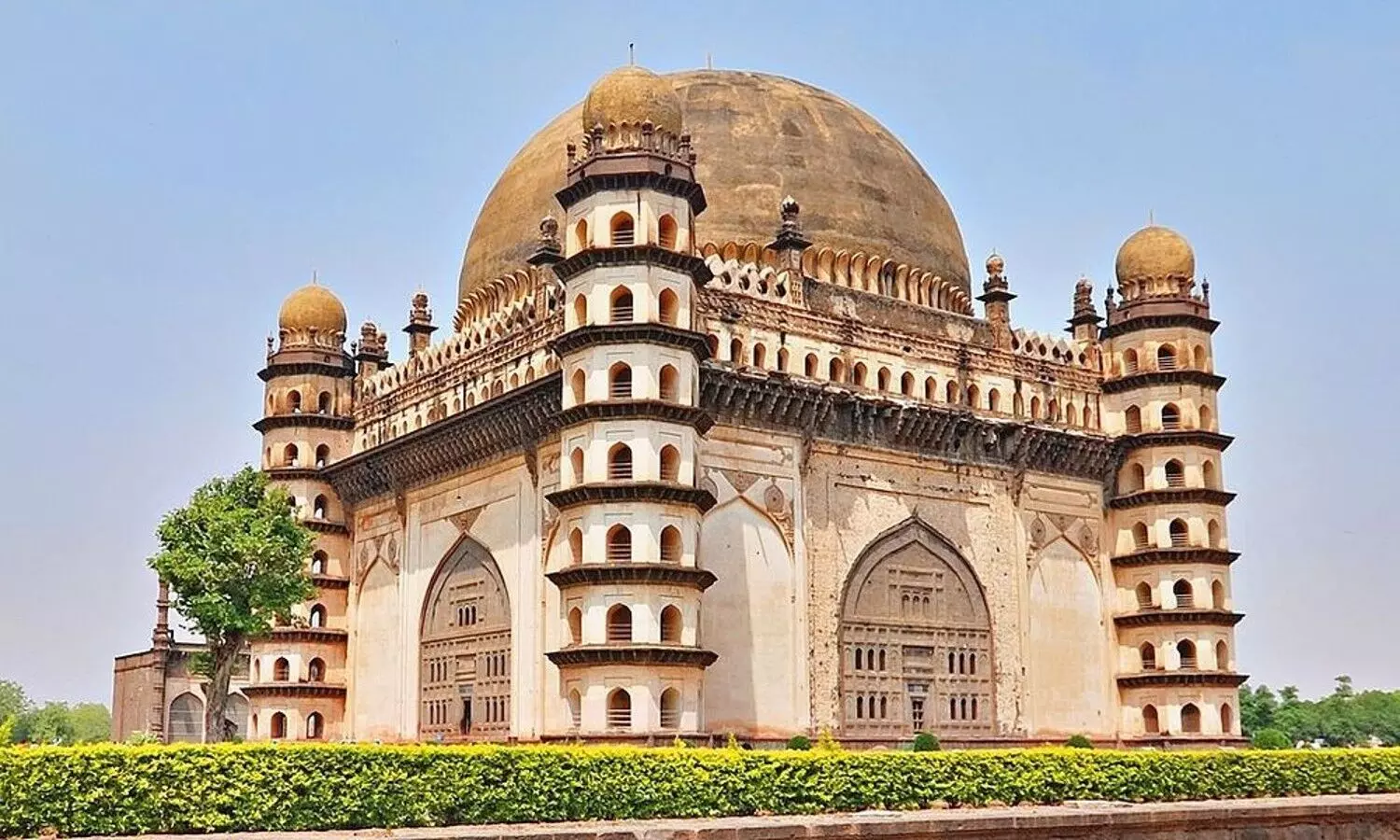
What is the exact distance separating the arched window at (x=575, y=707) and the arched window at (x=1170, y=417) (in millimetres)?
13645

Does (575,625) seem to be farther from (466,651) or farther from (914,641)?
(914,641)

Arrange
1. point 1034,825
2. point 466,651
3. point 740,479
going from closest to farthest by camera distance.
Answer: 1. point 1034,825
2. point 740,479
3. point 466,651

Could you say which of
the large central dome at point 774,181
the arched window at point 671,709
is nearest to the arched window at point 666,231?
the large central dome at point 774,181

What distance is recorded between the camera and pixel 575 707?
72.5 feet

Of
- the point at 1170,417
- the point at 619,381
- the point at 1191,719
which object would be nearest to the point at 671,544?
the point at 619,381

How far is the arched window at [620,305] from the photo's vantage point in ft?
76.1

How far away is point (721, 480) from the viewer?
24.3m

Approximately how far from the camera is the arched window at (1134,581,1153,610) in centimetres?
2900

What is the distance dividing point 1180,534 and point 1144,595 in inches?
52.6

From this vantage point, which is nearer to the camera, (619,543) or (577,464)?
(619,543)

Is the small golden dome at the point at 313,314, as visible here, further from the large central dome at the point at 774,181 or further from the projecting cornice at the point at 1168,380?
the projecting cornice at the point at 1168,380

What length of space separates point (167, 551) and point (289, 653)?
5.44 meters

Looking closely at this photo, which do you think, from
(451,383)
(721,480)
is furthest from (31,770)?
(451,383)

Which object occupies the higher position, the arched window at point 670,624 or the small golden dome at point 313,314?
the small golden dome at point 313,314
